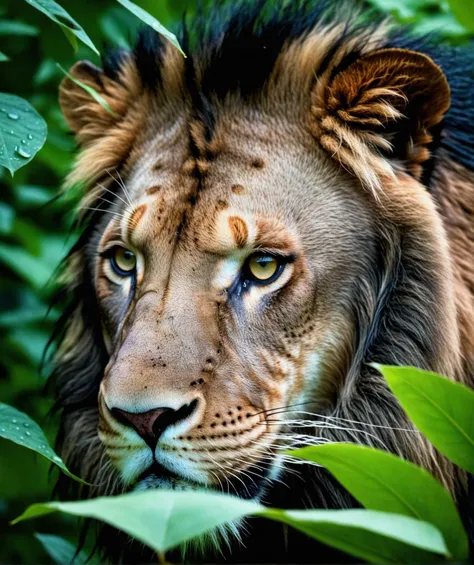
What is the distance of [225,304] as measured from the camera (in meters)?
3.73

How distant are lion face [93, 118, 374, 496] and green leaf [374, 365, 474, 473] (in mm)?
1140

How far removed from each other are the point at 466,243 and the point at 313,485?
1.24 m

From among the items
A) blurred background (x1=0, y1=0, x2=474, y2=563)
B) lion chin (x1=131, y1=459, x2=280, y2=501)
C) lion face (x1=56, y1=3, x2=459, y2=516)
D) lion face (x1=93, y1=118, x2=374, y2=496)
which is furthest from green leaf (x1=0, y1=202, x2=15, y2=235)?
lion chin (x1=131, y1=459, x2=280, y2=501)

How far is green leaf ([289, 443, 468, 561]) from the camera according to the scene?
87.7 inches

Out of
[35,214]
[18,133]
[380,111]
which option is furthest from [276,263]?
[35,214]

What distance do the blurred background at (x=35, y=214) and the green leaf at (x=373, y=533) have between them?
312cm

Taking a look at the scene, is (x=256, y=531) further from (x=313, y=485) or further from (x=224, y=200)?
(x=224, y=200)

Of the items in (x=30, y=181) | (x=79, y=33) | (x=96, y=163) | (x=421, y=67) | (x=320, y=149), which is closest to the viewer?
(x=79, y=33)

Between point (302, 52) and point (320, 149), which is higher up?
point (302, 52)

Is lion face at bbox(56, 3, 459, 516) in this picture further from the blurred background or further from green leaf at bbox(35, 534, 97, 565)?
the blurred background

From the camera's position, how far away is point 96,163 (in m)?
4.63

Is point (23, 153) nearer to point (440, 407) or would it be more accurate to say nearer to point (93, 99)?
point (440, 407)

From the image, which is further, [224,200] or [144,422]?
[224,200]

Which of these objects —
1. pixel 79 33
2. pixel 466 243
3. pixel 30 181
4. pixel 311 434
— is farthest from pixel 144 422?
pixel 30 181
